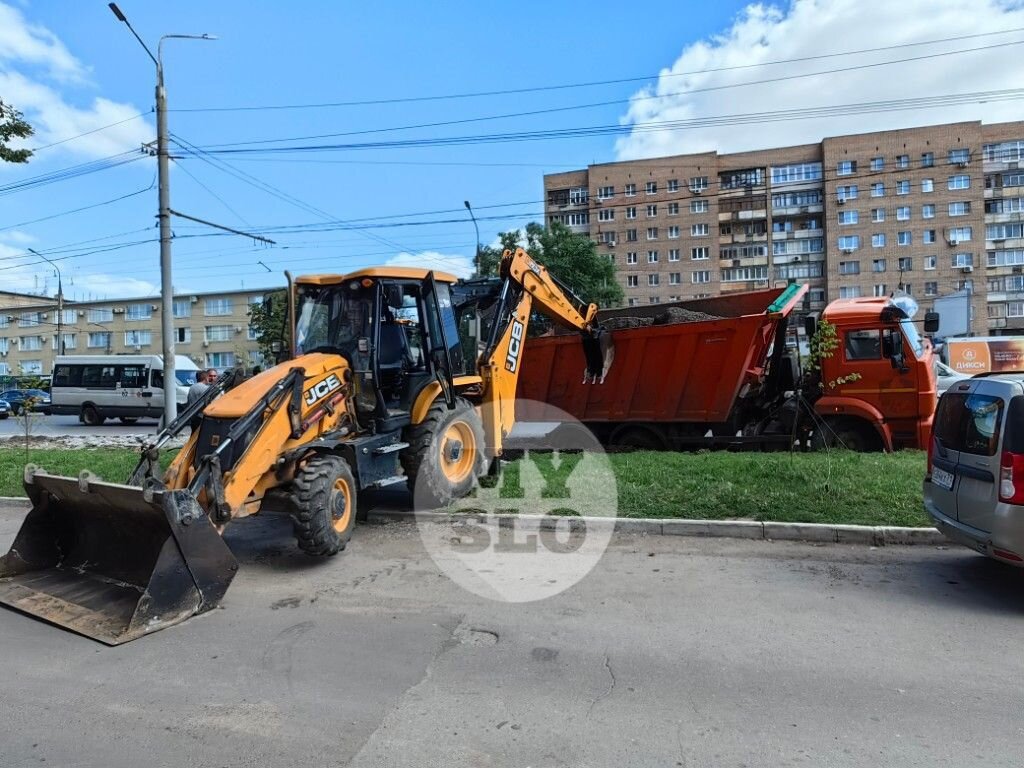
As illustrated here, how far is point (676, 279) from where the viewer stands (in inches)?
2751

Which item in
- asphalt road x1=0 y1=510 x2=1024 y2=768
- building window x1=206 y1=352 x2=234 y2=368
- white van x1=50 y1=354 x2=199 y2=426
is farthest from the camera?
building window x1=206 y1=352 x2=234 y2=368

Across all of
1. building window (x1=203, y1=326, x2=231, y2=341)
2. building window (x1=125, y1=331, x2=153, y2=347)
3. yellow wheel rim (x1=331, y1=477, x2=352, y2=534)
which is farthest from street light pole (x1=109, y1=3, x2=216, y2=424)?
building window (x1=125, y1=331, x2=153, y2=347)

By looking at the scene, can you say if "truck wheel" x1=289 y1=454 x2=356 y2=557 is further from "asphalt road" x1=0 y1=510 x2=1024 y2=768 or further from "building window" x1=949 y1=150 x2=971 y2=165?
"building window" x1=949 y1=150 x2=971 y2=165

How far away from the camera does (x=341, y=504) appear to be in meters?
6.35

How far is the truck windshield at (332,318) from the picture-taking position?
750 centimetres

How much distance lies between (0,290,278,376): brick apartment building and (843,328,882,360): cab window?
55.3 meters

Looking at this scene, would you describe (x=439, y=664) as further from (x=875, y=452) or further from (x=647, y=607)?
(x=875, y=452)

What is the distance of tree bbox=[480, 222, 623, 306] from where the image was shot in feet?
94.8

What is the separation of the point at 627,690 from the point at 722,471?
5.55 m

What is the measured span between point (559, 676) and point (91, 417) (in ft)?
95.0

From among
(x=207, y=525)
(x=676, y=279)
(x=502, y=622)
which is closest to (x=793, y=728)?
(x=502, y=622)

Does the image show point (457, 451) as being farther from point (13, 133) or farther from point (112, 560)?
point (13, 133)

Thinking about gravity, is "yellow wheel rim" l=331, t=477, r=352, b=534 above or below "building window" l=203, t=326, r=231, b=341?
below

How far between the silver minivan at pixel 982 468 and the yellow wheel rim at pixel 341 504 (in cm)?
533
